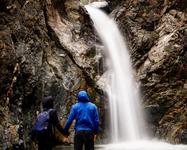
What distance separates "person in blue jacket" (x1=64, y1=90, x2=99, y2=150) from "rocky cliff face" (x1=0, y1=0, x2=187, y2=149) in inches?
283

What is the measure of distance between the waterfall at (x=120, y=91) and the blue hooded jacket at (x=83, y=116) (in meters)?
12.8

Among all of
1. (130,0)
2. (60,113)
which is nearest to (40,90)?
(60,113)

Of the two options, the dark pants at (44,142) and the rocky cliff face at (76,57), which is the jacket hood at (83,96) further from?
the rocky cliff face at (76,57)

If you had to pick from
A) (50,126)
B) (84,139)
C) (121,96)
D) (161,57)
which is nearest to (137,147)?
(121,96)

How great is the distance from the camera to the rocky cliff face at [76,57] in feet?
63.8

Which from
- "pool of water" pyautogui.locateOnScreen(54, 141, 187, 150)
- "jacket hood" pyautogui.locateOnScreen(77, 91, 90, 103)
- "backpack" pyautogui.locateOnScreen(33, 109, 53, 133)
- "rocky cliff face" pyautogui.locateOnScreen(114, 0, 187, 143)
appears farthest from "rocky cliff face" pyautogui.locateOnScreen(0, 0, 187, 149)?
"jacket hood" pyautogui.locateOnScreen(77, 91, 90, 103)

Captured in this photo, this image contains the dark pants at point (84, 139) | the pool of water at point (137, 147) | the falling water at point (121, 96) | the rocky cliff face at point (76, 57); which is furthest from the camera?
the falling water at point (121, 96)

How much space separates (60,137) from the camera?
22656mm

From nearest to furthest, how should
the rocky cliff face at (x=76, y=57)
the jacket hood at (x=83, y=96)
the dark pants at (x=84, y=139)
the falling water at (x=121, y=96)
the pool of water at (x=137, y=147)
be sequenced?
the dark pants at (x=84, y=139) < the jacket hood at (x=83, y=96) < the rocky cliff face at (x=76, y=57) < the pool of water at (x=137, y=147) < the falling water at (x=121, y=96)

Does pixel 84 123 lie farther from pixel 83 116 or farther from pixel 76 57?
pixel 76 57

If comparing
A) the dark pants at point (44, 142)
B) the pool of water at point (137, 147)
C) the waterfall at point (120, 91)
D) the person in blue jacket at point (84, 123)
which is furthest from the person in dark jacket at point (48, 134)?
the waterfall at point (120, 91)

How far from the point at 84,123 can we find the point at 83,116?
0.18 meters

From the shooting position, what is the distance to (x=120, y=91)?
25359 mm

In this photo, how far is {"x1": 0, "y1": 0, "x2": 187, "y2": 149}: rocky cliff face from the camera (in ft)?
63.8
